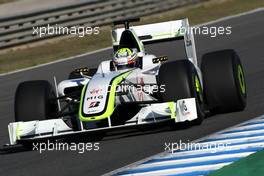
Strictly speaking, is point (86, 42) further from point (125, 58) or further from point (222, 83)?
point (222, 83)

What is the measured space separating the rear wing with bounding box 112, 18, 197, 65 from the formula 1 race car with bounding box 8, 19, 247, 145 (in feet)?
2.53

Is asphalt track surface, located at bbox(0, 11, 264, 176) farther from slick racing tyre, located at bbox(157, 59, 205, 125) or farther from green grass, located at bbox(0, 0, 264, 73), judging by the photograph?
green grass, located at bbox(0, 0, 264, 73)

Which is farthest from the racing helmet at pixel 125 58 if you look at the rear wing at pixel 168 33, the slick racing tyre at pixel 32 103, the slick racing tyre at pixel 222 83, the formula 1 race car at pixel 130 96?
the slick racing tyre at pixel 32 103

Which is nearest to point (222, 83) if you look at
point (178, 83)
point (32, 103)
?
point (178, 83)

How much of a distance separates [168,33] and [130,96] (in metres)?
2.01

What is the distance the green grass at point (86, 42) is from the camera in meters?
20.0

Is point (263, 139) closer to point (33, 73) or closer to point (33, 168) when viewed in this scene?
point (33, 168)

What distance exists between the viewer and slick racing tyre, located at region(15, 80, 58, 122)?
10.5 meters

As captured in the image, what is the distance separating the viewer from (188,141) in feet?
31.4

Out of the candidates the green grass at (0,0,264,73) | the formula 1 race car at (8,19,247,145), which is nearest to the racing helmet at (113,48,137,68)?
the formula 1 race car at (8,19,247,145)

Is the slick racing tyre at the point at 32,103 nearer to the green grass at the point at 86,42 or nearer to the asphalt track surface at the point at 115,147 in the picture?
the asphalt track surface at the point at 115,147

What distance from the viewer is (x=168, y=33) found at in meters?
12.3

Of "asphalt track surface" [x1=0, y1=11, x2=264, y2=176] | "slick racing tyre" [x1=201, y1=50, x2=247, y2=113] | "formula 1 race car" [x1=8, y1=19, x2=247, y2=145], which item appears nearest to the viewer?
"asphalt track surface" [x1=0, y1=11, x2=264, y2=176]

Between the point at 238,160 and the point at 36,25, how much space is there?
13775mm
